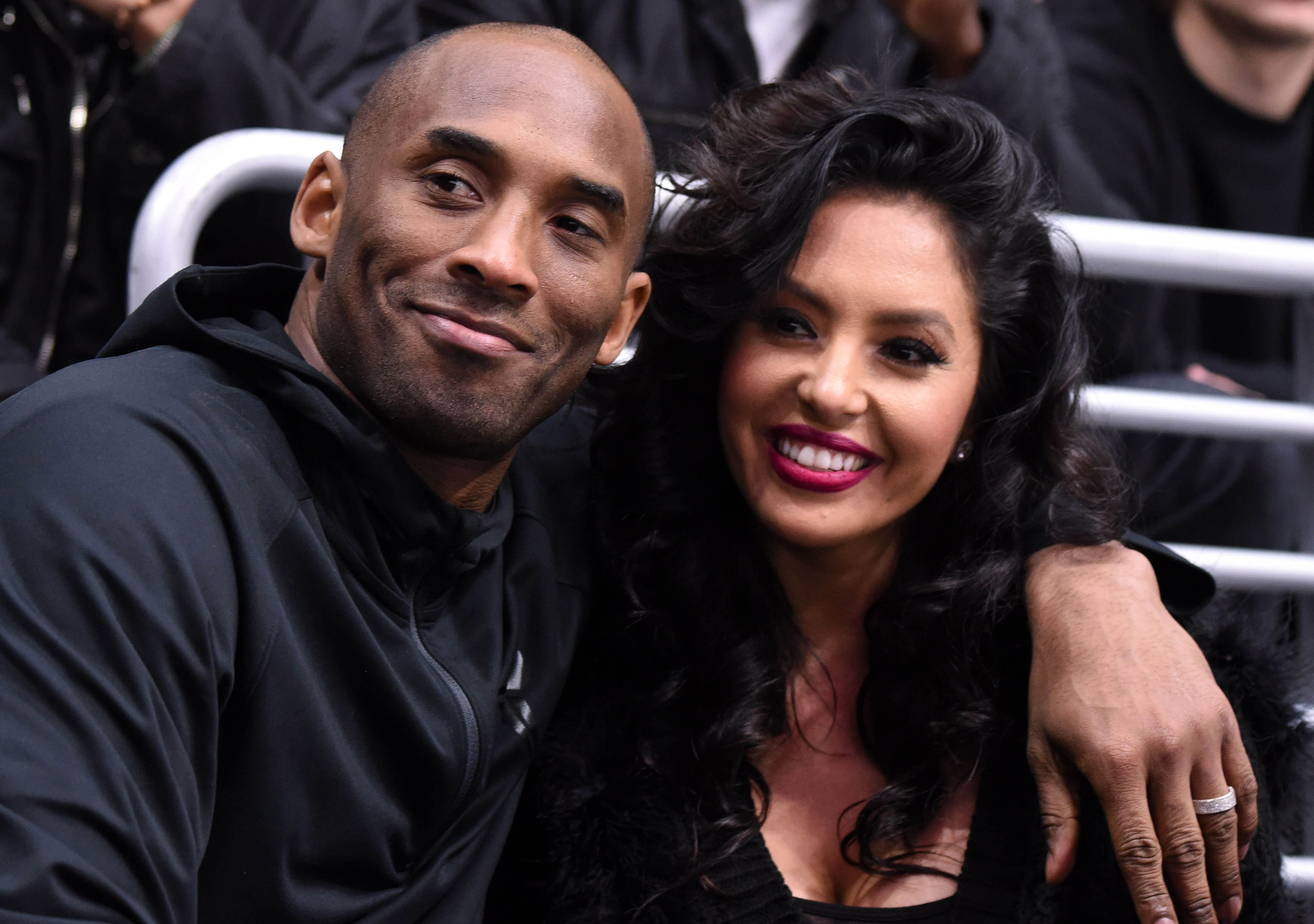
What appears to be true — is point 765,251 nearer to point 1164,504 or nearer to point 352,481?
point 352,481

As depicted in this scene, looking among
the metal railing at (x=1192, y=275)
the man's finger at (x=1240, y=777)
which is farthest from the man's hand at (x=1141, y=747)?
the metal railing at (x=1192, y=275)

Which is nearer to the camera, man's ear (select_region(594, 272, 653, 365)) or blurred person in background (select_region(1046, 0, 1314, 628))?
man's ear (select_region(594, 272, 653, 365))

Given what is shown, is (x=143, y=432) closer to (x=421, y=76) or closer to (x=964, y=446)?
(x=421, y=76)

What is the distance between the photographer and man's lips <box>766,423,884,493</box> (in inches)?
62.7

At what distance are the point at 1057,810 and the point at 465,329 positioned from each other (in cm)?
89

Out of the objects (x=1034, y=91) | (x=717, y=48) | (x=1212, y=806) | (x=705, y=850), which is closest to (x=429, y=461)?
(x=705, y=850)

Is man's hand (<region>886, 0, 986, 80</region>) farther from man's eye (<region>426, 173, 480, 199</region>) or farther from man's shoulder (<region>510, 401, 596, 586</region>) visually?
man's eye (<region>426, 173, 480, 199</region>)

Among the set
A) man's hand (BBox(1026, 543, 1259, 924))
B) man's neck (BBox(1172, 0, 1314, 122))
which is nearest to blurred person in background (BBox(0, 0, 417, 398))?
man's hand (BBox(1026, 543, 1259, 924))

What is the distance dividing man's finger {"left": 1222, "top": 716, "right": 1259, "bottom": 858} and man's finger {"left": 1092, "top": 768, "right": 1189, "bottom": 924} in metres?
0.13

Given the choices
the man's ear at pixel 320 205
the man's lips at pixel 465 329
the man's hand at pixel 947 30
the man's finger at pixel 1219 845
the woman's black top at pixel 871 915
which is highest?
the man's ear at pixel 320 205

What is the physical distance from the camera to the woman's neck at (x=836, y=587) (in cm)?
180

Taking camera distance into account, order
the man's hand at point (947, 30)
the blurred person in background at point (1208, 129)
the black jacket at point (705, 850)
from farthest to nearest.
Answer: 1. the blurred person in background at point (1208, 129)
2. the man's hand at point (947, 30)
3. the black jacket at point (705, 850)

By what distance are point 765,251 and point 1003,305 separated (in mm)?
337

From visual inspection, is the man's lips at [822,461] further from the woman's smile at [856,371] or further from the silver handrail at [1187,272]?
the silver handrail at [1187,272]
